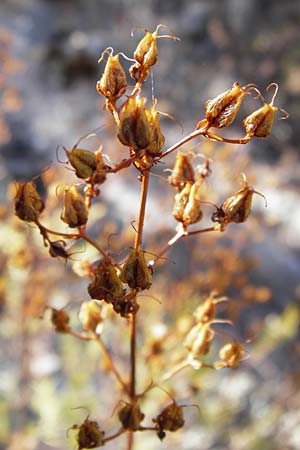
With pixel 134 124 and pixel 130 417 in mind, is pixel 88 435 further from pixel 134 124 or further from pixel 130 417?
pixel 134 124

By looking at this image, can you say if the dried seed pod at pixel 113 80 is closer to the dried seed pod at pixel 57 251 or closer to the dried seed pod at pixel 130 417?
the dried seed pod at pixel 57 251

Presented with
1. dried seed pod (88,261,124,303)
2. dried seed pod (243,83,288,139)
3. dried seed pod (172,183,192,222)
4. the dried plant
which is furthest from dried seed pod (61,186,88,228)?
dried seed pod (243,83,288,139)

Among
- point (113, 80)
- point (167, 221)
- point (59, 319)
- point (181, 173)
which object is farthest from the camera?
point (167, 221)

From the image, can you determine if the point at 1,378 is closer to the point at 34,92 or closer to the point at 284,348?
the point at 284,348

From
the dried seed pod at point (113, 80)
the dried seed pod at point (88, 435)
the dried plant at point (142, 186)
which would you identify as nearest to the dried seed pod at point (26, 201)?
the dried plant at point (142, 186)

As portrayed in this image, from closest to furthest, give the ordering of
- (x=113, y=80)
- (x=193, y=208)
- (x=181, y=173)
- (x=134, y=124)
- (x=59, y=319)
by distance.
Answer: (x=134, y=124)
(x=113, y=80)
(x=193, y=208)
(x=181, y=173)
(x=59, y=319)

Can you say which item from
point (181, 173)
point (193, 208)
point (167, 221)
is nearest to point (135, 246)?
point (193, 208)
